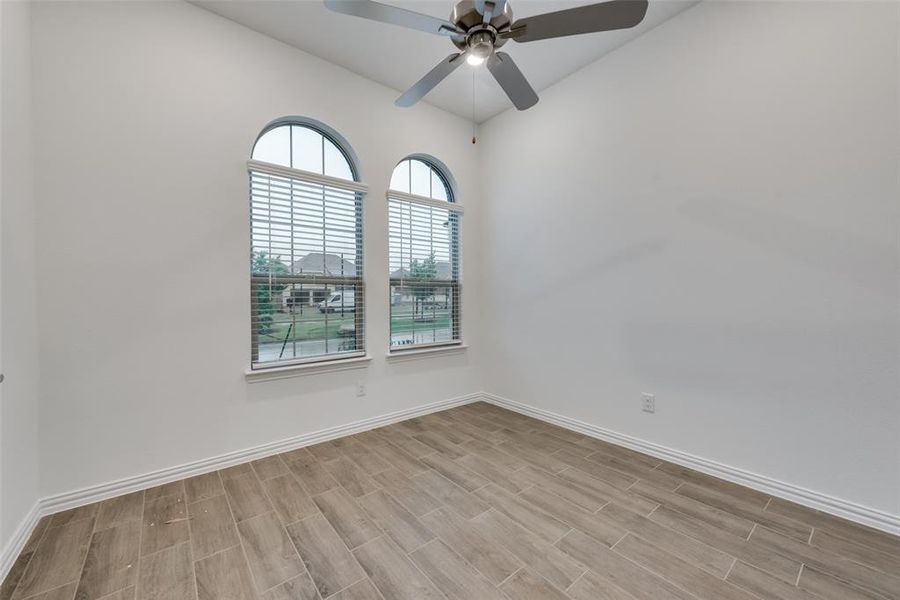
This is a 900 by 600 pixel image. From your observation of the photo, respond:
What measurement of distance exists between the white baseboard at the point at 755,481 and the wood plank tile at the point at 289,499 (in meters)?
2.10

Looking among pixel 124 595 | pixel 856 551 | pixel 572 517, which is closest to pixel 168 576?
pixel 124 595

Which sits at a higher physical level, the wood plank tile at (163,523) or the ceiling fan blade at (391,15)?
the ceiling fan blade at (391,15)

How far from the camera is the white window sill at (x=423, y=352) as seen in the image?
128 inches

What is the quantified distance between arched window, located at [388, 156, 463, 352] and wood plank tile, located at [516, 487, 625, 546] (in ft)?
5.69

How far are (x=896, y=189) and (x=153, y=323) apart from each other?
13.3 ft

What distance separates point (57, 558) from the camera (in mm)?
1563

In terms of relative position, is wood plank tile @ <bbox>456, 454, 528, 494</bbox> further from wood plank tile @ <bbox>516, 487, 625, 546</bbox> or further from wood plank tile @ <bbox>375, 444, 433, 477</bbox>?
wood plank tile @ <bbox>375, 444, 433, 477</bbox>

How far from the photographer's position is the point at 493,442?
279cm

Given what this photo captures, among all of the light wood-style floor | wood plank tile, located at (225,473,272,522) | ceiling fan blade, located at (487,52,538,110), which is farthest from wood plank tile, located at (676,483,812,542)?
ceiling fan blade, located at (487,52,538,110)

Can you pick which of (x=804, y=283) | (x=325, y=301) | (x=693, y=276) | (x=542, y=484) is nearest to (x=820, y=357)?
(x=804, y=283)

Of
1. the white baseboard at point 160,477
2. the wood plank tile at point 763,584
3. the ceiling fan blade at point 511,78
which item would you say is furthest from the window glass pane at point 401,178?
the wood plank tile at point 763,584

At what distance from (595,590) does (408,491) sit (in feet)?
3.55

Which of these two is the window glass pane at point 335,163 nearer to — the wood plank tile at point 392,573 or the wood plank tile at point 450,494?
the wood plank tile at point 450,494

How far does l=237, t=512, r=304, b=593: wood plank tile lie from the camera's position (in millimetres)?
1462
